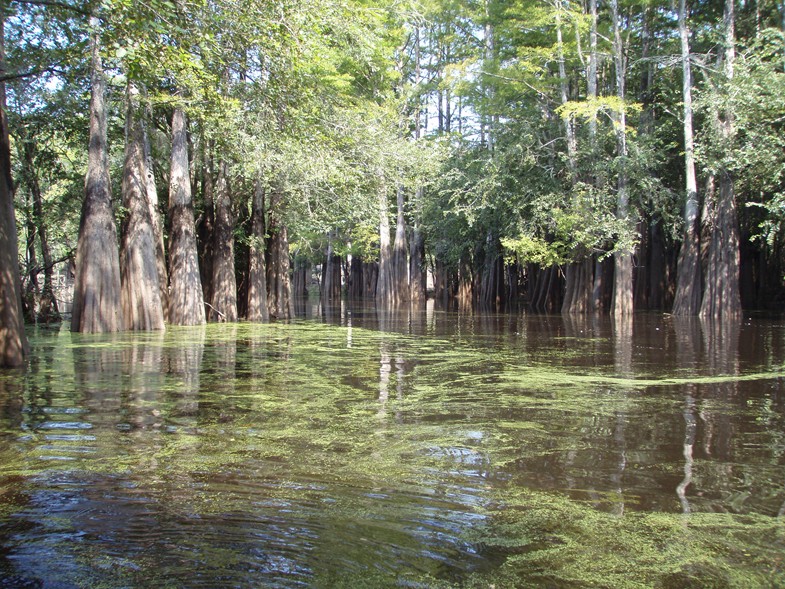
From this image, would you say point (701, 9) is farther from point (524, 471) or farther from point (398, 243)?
point (524, 471)

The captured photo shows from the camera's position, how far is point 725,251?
18141 millimetres

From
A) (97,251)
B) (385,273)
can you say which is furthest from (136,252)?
(385,273)

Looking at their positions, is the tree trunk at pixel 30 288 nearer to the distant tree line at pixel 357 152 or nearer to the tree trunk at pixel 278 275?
the distant tree line at pixel 357 152

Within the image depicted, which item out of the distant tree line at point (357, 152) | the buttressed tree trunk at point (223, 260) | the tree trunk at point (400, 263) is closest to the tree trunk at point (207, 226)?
the distant tree line at point (357, 152)

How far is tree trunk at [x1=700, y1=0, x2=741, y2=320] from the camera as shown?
58.2ft

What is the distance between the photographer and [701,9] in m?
22.0

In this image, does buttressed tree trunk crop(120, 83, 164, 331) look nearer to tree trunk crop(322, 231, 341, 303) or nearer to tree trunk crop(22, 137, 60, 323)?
tree trunk crop(22, 137, 60, 323)

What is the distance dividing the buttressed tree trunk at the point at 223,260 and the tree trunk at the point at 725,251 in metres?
11.9

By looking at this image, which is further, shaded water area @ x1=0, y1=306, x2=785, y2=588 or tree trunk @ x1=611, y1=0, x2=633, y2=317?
tree trunk @ x1=611, y1=0, x2=633, y2=317

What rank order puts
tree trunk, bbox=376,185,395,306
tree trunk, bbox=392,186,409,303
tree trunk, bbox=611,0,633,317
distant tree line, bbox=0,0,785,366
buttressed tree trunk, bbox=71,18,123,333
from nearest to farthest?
distant tree line, bbox=0,0,785,366
buttressed tree trunk, bbox=71,18,123,333
tree trunk, bbox=611,0,633,317
tree trunk, bbox=376,185,395,306
tree trunk, bbox=392,186,409,303

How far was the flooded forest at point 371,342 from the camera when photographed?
2.70 metres

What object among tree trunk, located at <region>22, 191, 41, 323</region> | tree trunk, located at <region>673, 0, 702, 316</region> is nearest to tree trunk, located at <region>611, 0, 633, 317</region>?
tree trunk, located at <region>673, 0, 702, 316</region>

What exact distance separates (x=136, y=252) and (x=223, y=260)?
3.40 m

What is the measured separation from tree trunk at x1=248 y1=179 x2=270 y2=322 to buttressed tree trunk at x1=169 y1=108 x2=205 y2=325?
239 cm
